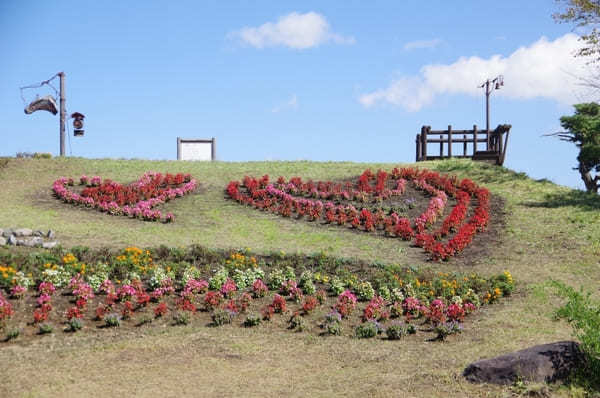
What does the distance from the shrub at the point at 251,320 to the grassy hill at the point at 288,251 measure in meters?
0.34

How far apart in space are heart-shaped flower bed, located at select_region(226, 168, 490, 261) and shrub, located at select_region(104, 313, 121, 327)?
349 inches

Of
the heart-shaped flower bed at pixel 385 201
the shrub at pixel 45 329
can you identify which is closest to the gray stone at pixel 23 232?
the shrub at pixel 45 329

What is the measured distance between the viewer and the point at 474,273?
1573 centimetres

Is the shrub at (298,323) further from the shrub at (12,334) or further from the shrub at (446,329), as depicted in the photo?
the shrub at (12,334)

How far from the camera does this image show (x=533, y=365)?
8.56 meters

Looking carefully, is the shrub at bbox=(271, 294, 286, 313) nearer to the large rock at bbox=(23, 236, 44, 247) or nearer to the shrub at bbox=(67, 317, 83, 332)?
the shrub at bbox=(67, 317, 83, 332)

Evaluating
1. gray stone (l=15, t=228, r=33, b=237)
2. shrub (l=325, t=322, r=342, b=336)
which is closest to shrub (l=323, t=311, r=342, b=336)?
shrub (l=325, t=322, r=342, b=336)

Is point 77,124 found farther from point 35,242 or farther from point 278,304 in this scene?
point 278,304

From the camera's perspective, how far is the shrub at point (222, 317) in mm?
12109

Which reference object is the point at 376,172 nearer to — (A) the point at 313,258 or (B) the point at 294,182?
(B) the point at 294,182

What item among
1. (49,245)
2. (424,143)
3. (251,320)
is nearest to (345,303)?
(251,320)

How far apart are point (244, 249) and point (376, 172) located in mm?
10549

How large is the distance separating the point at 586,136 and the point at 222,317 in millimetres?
24676

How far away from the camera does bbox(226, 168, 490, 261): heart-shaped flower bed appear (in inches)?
763
